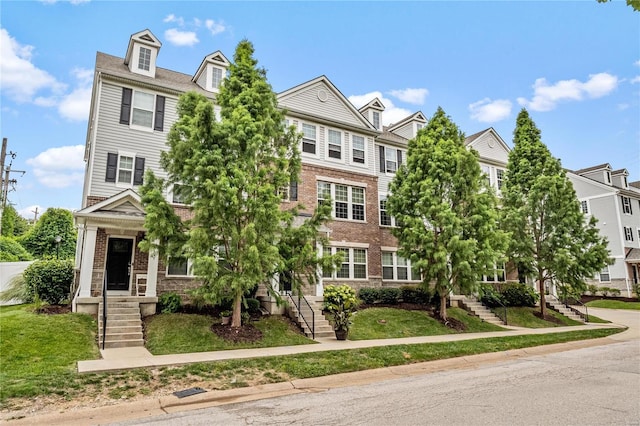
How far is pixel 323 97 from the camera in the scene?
21.1 meters

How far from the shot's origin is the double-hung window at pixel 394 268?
20906 millimetres

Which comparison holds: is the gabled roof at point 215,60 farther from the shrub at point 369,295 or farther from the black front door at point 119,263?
the shrub at point 369,295

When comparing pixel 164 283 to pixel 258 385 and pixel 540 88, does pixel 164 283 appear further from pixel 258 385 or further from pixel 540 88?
pixel 540 88

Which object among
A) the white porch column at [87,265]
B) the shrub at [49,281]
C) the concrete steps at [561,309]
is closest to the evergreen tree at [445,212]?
the concrete steps at [561,309]

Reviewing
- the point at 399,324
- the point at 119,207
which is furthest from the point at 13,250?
the point at 399,324

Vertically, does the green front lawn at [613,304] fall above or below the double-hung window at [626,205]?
below

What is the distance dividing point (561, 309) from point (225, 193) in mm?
21526

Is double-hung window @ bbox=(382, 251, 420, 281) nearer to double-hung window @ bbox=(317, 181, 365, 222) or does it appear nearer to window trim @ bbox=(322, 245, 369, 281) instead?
window trim @ bbox=(322, 245, 369, 281)

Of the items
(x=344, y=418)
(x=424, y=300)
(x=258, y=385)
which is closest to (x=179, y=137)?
(x=258, y=385)

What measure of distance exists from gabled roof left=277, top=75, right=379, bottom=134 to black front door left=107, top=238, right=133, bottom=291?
32.6ft

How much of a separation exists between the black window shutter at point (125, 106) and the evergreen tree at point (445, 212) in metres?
11.9

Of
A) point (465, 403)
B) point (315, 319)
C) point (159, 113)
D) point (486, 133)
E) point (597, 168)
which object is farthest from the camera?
point (597, 168)

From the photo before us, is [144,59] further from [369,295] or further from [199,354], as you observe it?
[369,295]

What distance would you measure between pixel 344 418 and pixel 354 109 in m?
18.4
